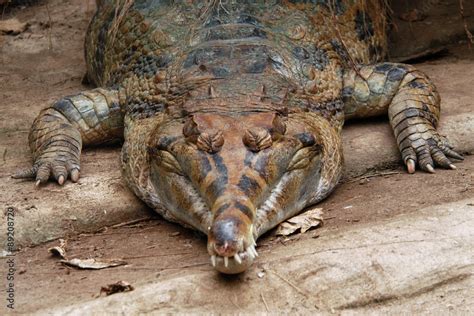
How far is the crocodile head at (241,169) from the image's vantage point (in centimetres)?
480

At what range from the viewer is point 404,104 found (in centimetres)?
638

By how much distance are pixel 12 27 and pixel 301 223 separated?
5.21 metres

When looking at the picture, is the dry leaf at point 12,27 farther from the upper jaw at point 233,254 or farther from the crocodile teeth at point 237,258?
the crocodile teeth at point 237,258

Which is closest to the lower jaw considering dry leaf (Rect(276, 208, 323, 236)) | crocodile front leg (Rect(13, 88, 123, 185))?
dry leaf (Rect(276, 208, 323, 236))

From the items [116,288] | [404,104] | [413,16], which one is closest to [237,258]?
[116,288]

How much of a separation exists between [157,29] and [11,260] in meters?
2.27

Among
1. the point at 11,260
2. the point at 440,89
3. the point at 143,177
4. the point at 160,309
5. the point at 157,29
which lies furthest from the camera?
the point at 440,89

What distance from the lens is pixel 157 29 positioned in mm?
6703

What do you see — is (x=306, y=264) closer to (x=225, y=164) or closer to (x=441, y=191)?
(x=225, y=164)

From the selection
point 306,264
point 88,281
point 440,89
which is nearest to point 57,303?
point 88,281

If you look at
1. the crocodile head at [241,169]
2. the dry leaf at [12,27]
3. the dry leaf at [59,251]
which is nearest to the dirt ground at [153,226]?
the dry leaf at [59,251]

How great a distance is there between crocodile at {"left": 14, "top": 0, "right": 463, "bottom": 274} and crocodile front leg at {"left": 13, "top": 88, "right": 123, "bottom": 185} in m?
0.01

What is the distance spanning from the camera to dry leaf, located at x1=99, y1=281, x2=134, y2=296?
4.44 metres

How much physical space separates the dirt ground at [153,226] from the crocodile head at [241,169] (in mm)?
144
